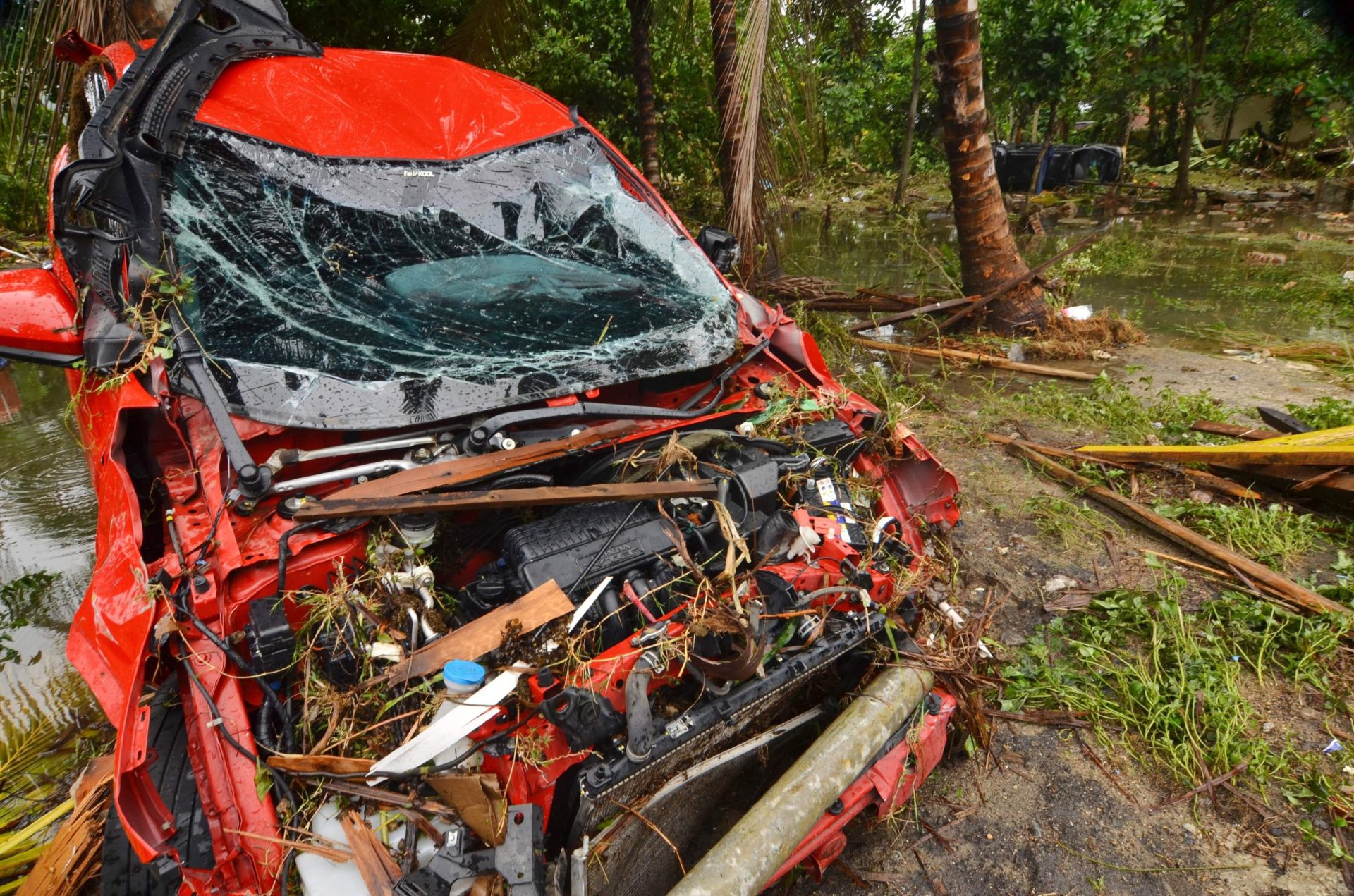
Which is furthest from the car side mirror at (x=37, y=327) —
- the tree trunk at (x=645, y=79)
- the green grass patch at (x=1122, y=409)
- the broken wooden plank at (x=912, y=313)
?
the tree trunk at (x=645, y=79)

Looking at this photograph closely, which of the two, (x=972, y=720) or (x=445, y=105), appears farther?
(x=445, y=105)

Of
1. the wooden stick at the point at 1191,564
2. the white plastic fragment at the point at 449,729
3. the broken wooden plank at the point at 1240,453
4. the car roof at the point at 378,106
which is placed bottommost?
the wooden stick at the point at 1191,564

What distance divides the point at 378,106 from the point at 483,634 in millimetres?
2340

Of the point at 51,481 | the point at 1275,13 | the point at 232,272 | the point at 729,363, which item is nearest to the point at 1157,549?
the point at 729,363

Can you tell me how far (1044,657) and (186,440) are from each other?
315cm

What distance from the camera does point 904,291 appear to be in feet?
25.0

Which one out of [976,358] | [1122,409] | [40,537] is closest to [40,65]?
[40,537]

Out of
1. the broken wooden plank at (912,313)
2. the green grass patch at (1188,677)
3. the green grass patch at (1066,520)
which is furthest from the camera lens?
the broken wooden plank at (912,313)

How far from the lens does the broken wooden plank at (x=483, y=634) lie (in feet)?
5.85

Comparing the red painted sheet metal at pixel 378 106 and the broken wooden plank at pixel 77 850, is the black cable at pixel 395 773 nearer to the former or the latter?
the broken wooden plank at pixel 77 850

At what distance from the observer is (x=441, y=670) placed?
179 cm

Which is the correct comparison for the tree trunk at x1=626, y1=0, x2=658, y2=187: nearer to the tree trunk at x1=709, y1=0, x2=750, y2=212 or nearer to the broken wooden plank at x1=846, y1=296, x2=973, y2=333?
the tree trunk at x1=709, y1=0, x2=750, y2=212

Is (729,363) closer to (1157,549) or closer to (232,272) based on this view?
(232,272)

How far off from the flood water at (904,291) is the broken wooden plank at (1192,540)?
2.86 m
